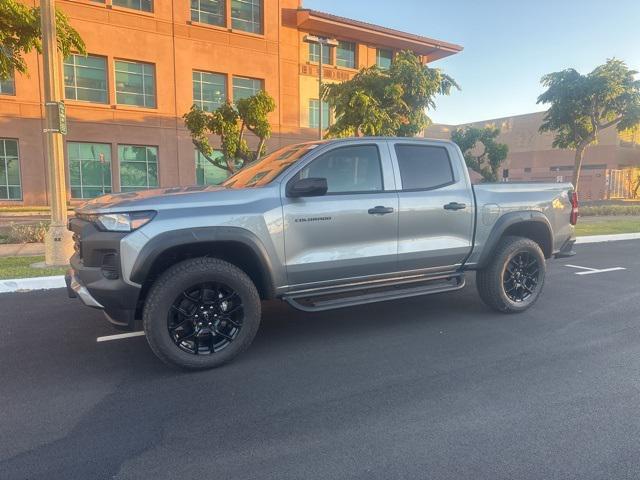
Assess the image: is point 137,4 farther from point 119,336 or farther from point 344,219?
point 344,219

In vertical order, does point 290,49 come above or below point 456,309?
above

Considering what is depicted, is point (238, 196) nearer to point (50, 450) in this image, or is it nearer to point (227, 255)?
point (227, 255)

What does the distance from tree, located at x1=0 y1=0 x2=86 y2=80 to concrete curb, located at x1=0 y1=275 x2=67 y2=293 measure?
4.97 meters

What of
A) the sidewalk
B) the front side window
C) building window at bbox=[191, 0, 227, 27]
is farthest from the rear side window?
building window at bbox=[191, 0, 227, 27]

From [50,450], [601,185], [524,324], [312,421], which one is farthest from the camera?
[601,185]

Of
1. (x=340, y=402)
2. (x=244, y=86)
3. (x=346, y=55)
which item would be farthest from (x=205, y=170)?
(x=340, y=402)

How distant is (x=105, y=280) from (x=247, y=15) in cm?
2607

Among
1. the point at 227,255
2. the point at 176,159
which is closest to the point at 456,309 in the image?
the point at 227,255

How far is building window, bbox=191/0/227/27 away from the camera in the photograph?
24875 millimetres

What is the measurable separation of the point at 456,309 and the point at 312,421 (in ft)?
10.7

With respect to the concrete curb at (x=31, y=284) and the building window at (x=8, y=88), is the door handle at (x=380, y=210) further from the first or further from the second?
the building window at (x=8, y=88)

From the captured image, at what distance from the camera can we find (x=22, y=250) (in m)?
9.98

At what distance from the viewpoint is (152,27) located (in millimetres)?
23734

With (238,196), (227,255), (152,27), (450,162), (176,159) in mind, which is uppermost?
(152,27)
